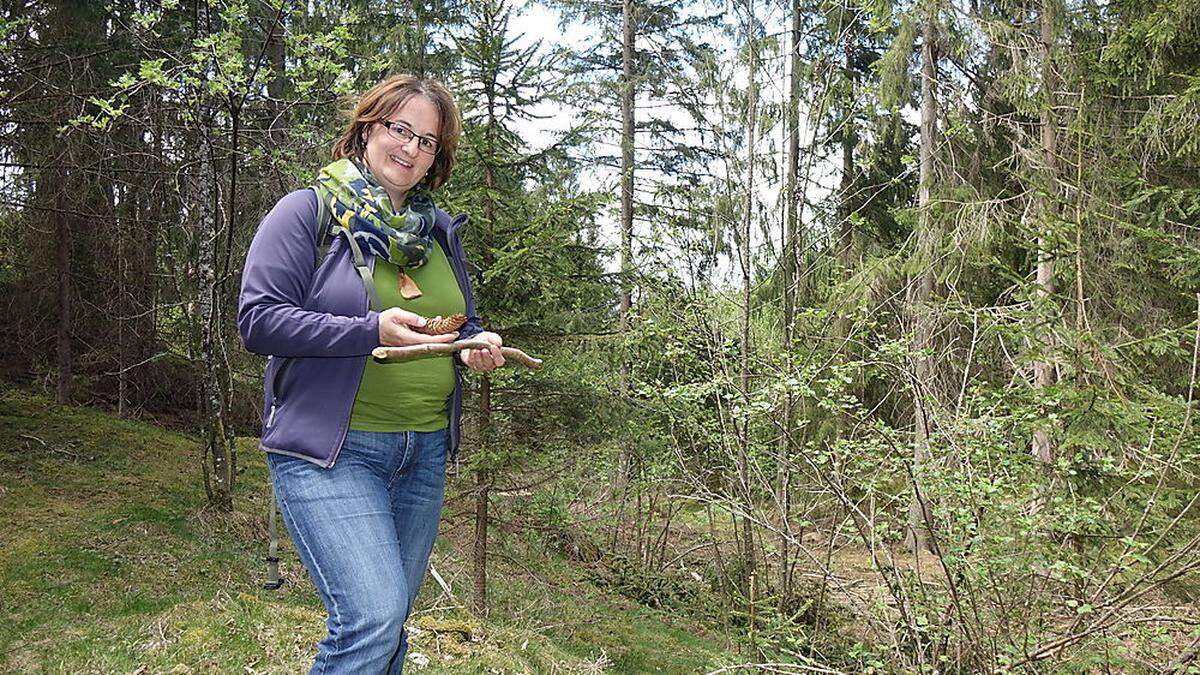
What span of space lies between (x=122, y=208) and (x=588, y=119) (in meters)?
5.78

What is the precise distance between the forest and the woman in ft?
1.65

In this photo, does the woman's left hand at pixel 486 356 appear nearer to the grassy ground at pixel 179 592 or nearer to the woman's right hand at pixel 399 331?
the woman's right hand at pixel 399 331

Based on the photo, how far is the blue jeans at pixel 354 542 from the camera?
5.41 feet

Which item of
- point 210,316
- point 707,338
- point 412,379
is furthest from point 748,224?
point 210,316

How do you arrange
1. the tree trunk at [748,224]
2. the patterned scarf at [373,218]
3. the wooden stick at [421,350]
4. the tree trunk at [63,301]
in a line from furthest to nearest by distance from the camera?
the tree trunk at [63,301] < the tree trunk at [748,224] < the patterned scarf at [373,218] < the wooden stick at [421,350]

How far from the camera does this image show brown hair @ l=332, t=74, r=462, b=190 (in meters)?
1.96

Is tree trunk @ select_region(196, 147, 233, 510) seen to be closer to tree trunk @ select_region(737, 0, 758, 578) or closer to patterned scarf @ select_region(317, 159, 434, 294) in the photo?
tree trunk @ select_region(737, 0, 758, 578)

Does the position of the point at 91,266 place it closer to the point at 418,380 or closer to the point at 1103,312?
the point at 418,380

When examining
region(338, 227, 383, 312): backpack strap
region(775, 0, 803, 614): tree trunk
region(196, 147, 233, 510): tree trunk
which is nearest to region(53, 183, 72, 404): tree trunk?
region(196, 147, 233, 510): tree trunk

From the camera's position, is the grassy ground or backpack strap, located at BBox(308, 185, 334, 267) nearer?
backpack strap, located at BBox(308, 185, 334, 267)

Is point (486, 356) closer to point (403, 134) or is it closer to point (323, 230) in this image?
point (323, 230)

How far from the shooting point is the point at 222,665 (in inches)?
138

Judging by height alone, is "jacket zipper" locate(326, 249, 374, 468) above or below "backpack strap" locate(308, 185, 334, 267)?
below

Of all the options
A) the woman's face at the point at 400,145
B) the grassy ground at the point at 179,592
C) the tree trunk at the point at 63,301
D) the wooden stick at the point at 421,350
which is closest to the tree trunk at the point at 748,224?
the grassy ground at the point at 179,592
